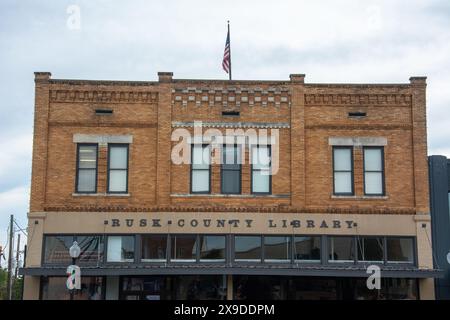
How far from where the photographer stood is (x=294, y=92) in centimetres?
2511

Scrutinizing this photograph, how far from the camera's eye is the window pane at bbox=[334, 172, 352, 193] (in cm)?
2472

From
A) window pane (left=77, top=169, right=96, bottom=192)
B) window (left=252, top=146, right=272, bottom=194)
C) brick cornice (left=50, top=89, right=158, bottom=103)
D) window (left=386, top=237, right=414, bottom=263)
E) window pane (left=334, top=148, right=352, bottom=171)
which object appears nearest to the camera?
window (left=386, top=237, right=414, bottom=263)

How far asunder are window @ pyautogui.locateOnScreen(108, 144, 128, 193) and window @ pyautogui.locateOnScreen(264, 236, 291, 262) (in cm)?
573

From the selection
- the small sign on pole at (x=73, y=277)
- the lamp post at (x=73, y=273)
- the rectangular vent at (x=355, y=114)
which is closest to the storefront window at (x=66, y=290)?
the small sign on pole at (x=73, y=277)

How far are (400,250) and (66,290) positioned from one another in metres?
12.5

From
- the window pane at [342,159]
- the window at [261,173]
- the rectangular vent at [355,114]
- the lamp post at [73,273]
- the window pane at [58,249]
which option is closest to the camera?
the lamp post at [73,273]

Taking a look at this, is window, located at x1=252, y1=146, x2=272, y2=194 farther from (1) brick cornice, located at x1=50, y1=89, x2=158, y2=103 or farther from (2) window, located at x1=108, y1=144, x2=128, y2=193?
(1) brick cornice, located at x1=50, y1=89, x2=158, y2=103

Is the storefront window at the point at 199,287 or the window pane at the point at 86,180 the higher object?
the window pane at the point at 86,180

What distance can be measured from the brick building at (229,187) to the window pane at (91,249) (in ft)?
0.17

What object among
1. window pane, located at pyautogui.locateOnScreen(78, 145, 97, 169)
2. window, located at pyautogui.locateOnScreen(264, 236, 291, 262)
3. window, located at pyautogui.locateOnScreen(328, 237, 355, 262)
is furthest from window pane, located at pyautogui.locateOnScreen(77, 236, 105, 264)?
window, located at pyautogui.locateOnScreen(328, 237, 355, 262)

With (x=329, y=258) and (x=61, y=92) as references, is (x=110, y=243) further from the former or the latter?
(x=329, y=258)

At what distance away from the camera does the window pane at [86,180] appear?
80.5ft

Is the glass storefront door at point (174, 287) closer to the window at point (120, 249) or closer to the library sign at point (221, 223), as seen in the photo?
the window at point (120, 249)
